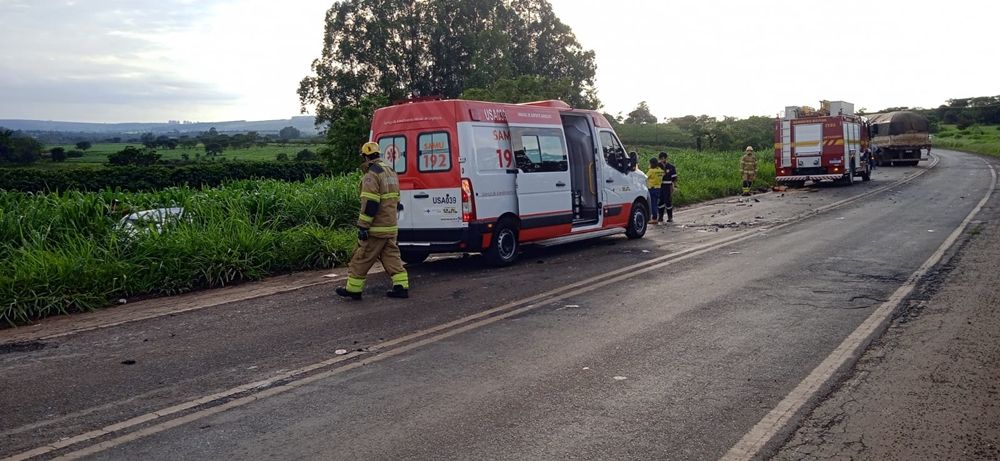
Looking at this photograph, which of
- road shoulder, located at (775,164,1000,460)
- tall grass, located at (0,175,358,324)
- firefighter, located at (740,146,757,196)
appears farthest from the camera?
firefighter, located at (740,146,757,196)

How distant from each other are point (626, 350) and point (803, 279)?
4048 millimetres

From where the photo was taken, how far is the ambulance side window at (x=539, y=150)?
11570mm

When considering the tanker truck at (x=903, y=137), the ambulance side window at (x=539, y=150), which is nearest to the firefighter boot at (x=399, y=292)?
the ambulance side window at (x=539, y=150)

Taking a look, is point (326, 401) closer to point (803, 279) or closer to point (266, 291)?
point (266, 291)

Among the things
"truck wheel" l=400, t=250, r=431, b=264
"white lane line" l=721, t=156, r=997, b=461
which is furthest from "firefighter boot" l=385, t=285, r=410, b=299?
"white lane line" l=721, t=156, r=997, b=461

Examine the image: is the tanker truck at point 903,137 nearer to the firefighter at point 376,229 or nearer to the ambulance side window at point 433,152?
the ambulance side window at point 433,152

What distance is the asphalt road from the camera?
454 cm

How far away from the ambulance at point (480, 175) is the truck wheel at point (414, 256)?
0.02 m

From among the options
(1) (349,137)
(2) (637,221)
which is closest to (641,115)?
(1) (349,137)

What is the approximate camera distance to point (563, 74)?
187ft

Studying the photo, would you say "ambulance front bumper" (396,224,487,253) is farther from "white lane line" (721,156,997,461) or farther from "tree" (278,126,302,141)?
"tree" (278,126,302,141)

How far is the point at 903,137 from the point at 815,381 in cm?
4318

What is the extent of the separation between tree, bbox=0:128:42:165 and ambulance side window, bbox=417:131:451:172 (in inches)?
1409

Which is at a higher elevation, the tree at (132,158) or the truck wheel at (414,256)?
the tree at (132,158)
